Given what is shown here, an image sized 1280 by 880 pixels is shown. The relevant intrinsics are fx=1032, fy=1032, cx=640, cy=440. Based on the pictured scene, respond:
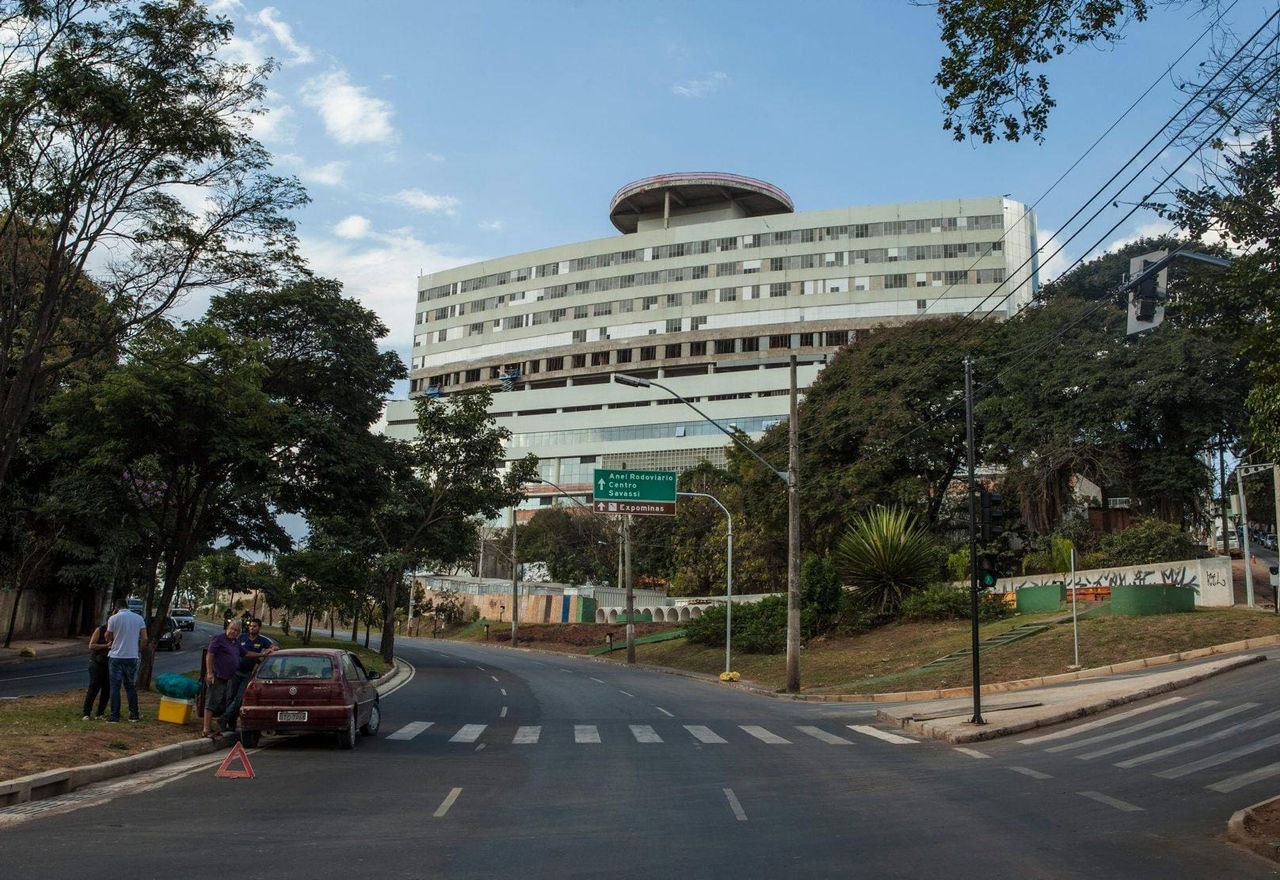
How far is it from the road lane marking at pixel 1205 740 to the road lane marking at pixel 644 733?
23.7 feet

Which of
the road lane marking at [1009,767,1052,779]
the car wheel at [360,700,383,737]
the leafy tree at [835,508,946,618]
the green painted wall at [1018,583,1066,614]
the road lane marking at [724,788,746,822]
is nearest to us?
the road lane marking at [724,788,746,822]

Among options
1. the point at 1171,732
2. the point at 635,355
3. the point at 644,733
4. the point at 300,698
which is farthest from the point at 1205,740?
the point at 635,355

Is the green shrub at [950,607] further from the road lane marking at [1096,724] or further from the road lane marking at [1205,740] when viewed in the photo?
the road lane marking at [1205,740]

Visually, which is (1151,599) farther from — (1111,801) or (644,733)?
(1111,801)

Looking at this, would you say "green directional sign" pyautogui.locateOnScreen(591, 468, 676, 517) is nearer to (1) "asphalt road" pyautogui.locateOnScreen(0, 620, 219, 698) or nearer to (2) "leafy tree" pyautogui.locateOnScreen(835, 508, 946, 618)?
(2) "leafy tree" pyautogui.locateOnScreen(835, 508, 946, 618)

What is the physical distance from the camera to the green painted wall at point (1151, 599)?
96.3ft

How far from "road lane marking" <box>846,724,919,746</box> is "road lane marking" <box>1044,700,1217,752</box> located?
7.89 ft

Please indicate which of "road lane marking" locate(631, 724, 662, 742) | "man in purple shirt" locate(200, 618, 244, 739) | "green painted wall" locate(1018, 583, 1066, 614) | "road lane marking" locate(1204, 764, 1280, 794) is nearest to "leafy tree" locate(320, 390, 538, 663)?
"green painted wall" locate(1018, 583, 1066, 614)

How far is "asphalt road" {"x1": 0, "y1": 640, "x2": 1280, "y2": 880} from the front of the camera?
25.8 feet

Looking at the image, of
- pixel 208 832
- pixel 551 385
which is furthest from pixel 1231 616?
pixel 551 385

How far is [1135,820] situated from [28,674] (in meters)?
30.4

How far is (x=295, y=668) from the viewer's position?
50.0ft

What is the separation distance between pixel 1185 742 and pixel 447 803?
10.7m

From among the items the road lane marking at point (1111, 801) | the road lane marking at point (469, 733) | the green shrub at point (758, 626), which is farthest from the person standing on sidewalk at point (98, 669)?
the green shrub at point (758, 626)
